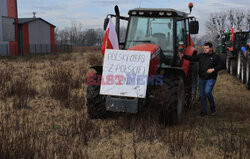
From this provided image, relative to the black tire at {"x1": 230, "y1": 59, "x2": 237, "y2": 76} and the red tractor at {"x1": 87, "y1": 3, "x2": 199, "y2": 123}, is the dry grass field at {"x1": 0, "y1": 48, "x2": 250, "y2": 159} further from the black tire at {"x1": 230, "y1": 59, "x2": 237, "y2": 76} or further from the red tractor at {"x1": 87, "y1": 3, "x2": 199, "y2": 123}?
the black tire at {"x1": 230, "y1": 59, "x2": 237, "y2": 76}

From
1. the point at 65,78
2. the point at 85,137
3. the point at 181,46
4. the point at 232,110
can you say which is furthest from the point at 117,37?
the point at 65,78

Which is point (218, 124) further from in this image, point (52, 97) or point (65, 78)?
point (65, 78)

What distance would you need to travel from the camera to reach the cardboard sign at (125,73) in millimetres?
4887

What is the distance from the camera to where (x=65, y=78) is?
9.55 m

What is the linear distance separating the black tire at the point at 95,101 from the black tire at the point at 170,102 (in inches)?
45.0

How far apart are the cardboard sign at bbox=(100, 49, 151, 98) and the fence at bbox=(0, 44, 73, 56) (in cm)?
1952

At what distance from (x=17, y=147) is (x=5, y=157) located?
171 millimetres

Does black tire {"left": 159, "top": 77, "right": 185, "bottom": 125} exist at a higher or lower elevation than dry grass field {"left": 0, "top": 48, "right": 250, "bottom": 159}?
higher

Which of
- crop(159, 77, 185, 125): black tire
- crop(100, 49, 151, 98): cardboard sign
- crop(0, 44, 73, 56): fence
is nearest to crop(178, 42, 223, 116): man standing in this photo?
crop(159, 77, 185, 125): black tire

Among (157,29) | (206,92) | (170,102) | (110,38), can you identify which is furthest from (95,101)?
(206,92)

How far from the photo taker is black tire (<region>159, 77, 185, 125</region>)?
4.90 meters

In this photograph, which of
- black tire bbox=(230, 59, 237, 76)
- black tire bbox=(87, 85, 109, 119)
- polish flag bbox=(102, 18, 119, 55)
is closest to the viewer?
black tire bbox=(87, 85, 109, 119)

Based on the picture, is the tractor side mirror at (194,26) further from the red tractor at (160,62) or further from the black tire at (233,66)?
the black tire at (233,66)

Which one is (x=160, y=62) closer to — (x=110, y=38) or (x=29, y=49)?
(x=110, y=38)
